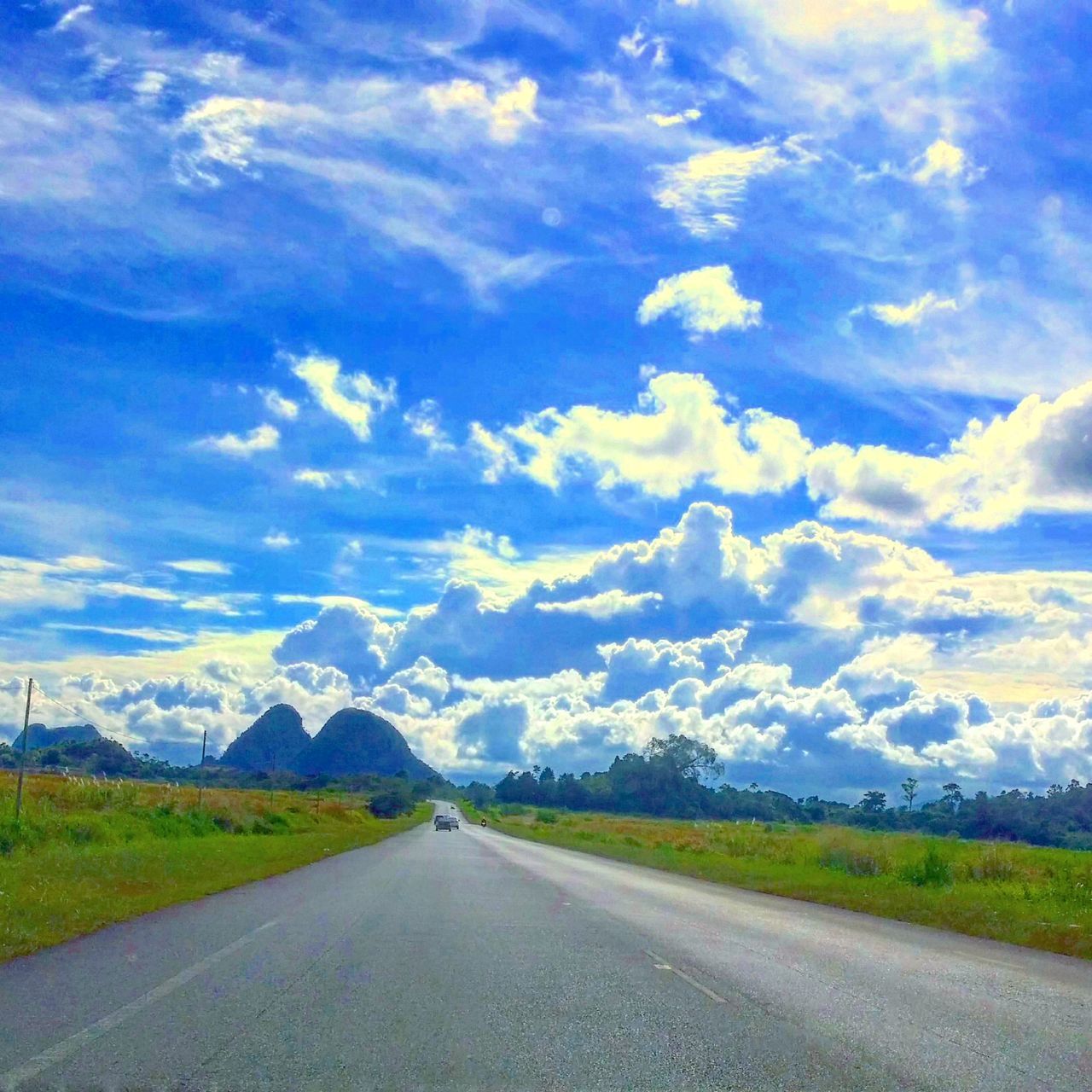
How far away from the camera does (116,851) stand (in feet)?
88.5

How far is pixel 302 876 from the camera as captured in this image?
28.2m

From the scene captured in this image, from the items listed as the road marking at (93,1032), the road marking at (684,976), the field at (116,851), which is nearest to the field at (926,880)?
the road marking at (684,976)

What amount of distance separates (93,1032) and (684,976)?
6.04 metres

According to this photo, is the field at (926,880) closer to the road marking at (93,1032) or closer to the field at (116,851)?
the road marking at (93,1032)

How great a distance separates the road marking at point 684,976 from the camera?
10.6 meters

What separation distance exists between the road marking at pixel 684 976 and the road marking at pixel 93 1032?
4.79m

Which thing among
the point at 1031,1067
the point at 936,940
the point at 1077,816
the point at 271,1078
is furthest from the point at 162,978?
the point at 1077,816

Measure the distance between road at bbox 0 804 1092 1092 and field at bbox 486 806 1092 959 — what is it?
8.25 ft

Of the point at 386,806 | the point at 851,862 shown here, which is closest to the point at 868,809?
the point at 386,806

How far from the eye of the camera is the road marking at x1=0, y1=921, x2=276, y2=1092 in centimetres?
715

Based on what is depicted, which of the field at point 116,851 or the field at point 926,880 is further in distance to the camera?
the field at point 926,880

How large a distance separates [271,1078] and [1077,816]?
10528cm

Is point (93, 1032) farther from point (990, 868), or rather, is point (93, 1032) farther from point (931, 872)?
point (990, 868)

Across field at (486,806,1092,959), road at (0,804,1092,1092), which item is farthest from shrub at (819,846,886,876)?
road at (0,804,1092,1092)
